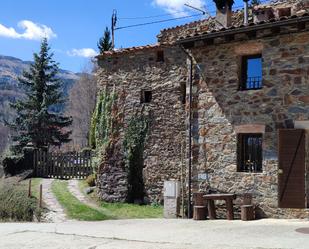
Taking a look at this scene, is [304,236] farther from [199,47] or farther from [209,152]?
[199,47]

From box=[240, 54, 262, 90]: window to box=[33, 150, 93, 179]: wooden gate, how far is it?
12.2 m

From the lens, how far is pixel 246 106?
42.9ft

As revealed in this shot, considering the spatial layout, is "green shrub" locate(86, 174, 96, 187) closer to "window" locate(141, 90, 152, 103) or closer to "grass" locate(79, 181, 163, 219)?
"grass" locate(79, 181, 163, 219)

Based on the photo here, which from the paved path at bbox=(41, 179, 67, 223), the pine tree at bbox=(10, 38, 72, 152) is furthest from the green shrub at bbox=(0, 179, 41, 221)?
the pine tree at bbox=(10, 38, 72, 152)

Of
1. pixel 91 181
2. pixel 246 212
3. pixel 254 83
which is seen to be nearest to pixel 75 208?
pixel 91 181

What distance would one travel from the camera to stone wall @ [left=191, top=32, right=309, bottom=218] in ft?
40.2

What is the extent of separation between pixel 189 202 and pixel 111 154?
5900mm

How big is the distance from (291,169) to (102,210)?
8190 mm

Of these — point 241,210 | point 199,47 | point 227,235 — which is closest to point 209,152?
point 241,210

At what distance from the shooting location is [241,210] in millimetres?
12539

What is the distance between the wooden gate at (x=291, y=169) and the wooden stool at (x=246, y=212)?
805 mm

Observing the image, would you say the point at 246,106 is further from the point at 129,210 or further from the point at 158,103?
the point at 129,210

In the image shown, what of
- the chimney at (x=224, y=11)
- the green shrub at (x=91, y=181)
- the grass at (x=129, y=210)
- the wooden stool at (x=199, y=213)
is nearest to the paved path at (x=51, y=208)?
the grass at (x=129, y=210)

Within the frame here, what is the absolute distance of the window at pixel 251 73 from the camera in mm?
13125
